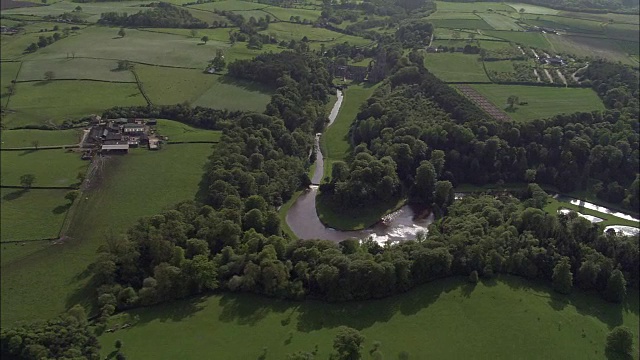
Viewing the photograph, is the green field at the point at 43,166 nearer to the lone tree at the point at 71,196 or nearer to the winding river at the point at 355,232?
the lone tree at the point at 71,196

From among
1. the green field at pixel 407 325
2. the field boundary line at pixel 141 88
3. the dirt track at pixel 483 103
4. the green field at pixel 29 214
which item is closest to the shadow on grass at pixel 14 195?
the green field at pixel 29 214

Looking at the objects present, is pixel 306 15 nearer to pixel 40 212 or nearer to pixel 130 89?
pixel 130 89


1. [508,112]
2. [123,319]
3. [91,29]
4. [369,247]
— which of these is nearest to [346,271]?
[369,247]

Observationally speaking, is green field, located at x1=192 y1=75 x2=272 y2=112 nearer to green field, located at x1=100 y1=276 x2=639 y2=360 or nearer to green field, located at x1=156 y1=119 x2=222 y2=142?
green field, located at x1=156 y1=119 x2=222 y2=142

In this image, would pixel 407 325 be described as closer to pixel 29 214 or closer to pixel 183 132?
pixel 29 214

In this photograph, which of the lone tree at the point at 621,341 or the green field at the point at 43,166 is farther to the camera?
the green field at the point at 43,166

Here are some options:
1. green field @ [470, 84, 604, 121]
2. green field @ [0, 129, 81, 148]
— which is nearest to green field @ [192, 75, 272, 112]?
green field @ [0, 129, 81, 148]

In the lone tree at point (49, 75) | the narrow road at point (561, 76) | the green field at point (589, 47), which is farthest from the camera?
the green field at point (589, 47)
